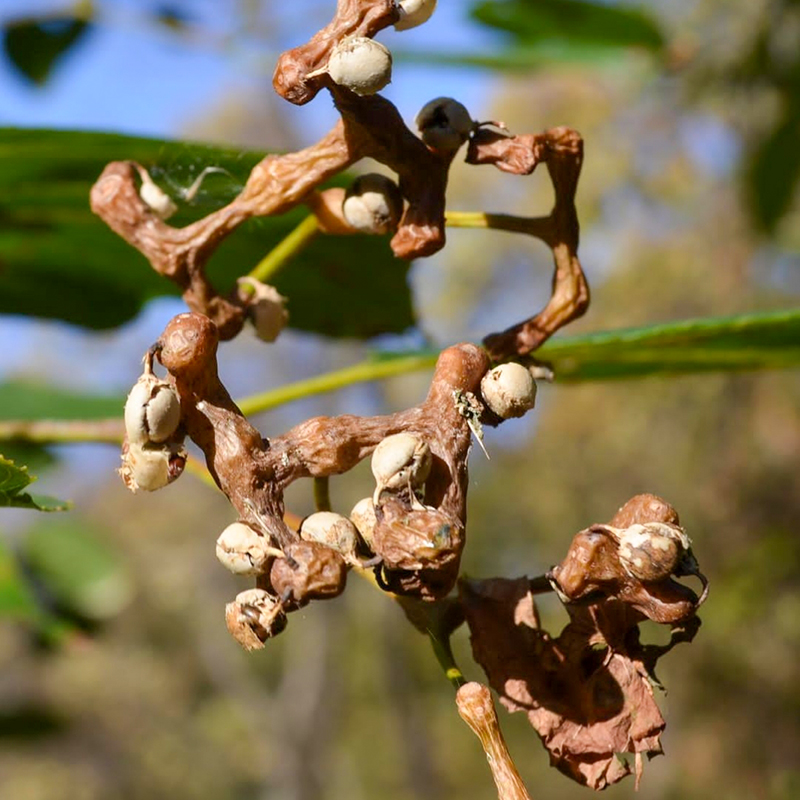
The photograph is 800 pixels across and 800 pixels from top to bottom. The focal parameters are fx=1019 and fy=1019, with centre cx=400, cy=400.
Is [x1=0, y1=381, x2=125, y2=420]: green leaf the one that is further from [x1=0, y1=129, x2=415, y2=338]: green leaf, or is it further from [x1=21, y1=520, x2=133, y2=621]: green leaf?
[x1=21, y1=520, x2=133, y2=621]: green leaf

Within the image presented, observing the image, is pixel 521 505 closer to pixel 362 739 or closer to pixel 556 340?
pixel 362 739

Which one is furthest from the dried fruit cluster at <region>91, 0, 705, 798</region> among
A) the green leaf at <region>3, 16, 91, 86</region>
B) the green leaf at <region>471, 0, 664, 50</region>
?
the green leaf at <region>3, 16, 91, 86</region>

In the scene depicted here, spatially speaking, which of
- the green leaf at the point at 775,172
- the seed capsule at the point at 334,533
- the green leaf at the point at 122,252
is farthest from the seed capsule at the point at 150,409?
the green leaf at the point at 775,172

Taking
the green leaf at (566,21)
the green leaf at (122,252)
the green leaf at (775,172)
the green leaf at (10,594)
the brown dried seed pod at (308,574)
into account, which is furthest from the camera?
the green leaf at (775,172)

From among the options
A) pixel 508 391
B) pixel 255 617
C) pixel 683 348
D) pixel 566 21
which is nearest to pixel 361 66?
pixel 508 391

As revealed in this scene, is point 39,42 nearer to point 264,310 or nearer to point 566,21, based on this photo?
point 566,21

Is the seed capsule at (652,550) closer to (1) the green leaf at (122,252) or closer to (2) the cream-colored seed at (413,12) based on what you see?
(2) the cream-colored seed at (413,12)
